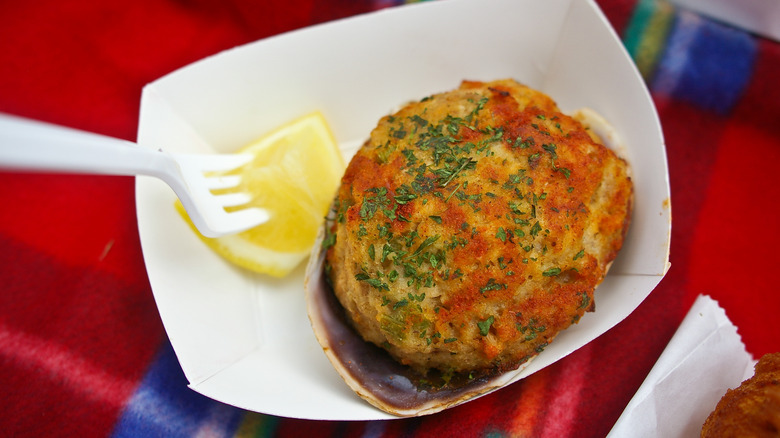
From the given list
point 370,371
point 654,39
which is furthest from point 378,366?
point 654,39

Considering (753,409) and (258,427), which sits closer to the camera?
(753,409)

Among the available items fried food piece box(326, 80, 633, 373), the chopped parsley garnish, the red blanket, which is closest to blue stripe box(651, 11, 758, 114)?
the red blanket

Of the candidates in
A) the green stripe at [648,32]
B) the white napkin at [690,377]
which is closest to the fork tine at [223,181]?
the white napkin at [690,377]

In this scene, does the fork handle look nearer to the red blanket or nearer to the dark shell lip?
the dark shell lip

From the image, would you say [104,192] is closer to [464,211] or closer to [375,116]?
[375,116]

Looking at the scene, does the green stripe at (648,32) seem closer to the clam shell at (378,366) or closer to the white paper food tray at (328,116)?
the white paper food tray at (328,116)

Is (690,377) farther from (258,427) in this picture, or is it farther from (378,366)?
(258,427)
